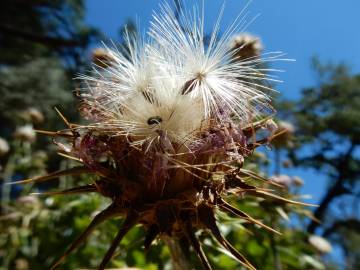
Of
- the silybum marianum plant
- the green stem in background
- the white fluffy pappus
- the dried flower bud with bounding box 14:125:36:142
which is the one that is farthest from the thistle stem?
the dried flower bud with bounding box 14:125:36:142

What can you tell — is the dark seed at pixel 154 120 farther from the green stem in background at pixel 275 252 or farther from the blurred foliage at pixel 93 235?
the green stem in background at pixel 275 252

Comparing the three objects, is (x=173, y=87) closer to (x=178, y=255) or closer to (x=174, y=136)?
(x=174, y=136)

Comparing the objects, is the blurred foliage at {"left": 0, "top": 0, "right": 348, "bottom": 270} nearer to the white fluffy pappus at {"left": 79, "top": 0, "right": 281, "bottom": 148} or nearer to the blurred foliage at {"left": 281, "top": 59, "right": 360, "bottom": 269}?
the white fluffy pappus at {"left": 79, "top": 0, "right": 281, "bottom": 148}

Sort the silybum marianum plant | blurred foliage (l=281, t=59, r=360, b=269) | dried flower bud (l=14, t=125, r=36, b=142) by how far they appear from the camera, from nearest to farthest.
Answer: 1. the silybum marianum plant
2. dried flower bud (l=14, t=125, r=36, b=142)
3. blurred foliage (l=281, t=59, r=360, b=269)

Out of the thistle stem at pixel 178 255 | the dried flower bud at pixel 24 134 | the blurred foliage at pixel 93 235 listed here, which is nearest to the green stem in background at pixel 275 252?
the blurred foliage at pixel 93 235

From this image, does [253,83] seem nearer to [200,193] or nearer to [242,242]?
[200,193]

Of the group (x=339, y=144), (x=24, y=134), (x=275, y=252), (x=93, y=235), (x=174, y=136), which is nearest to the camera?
(x=174, y=136)

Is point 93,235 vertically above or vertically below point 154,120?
below

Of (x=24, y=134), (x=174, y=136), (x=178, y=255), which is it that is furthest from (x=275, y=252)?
(x=24, y=134)
